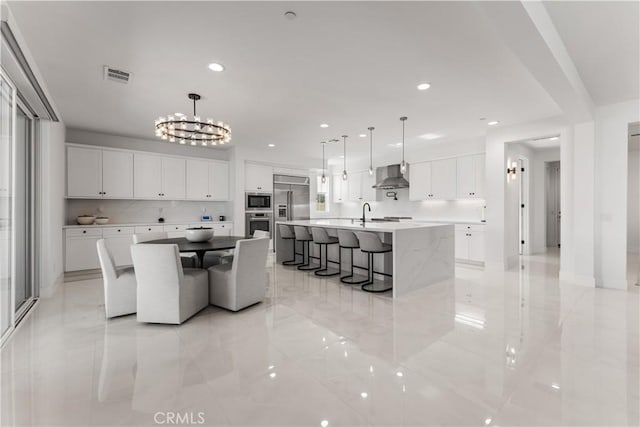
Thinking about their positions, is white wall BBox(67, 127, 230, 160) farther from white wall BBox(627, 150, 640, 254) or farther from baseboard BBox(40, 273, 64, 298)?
white wall BBox(627, 150, 640, 254)

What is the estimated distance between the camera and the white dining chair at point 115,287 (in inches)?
126

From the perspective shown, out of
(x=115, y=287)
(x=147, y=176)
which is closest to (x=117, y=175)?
(x=147, y=176)

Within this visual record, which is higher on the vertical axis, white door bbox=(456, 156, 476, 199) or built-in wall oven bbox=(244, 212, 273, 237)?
white door bbox=(456, 156, 476, 199)

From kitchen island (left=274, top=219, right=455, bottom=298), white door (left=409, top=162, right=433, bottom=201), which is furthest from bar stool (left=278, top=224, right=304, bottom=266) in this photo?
white door (left=409, top=162, right=433, bottom=201)

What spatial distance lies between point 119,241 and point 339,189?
585 centimetres

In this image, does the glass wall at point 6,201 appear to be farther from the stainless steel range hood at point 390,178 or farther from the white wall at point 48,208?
the stainless steel range hood at point 390,178

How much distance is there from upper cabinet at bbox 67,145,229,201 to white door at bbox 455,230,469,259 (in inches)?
207

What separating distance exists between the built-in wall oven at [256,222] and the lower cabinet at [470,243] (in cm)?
428

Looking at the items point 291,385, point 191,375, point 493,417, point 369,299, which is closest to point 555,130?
point 369,299

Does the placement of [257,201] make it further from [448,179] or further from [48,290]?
[448,179]

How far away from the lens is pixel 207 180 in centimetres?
680

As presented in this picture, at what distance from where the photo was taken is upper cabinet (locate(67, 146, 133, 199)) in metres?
5.23

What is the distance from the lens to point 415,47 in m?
2.71

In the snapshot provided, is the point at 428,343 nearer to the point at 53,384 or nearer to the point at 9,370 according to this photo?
the point at 53,384
